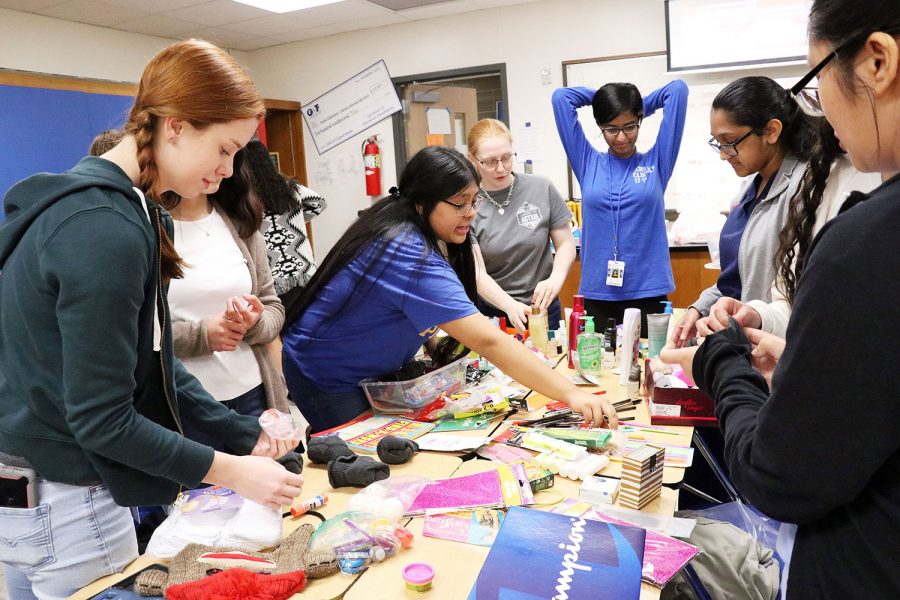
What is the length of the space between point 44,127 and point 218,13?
164cm

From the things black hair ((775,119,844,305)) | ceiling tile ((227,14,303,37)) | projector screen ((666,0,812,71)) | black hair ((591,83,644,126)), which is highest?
ceiling tile ((227,14,303,37))

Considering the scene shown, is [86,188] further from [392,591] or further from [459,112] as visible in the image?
[459,112]

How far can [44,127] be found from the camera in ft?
14.4

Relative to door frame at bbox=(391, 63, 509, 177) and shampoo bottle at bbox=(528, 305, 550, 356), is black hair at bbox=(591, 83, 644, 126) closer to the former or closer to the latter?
shampoo bottle at bbox=(528, 305, 550, 356)

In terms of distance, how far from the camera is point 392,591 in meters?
1.11

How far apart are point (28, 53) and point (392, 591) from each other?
5.16 metres

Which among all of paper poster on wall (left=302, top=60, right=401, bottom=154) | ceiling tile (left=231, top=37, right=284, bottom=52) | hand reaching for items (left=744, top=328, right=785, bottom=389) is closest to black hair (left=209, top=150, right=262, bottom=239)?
hand reaching for items (left=744, top=328, right=785, bottom=389)

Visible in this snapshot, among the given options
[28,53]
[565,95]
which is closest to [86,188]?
[565,95]

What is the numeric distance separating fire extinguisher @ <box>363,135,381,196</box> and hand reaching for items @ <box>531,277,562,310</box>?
3.67 m

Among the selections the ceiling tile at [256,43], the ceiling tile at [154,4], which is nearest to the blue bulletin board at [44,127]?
the ceiling tile at [154,4]

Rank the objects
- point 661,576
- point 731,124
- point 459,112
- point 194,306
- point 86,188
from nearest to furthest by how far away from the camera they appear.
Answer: point 86,188, point 661,576, point 194,306, point 731,124, point 459,112

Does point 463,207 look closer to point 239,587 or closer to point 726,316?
point 726,316

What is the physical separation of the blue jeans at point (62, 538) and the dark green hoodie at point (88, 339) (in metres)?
0.04

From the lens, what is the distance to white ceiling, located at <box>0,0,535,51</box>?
4668 mm
